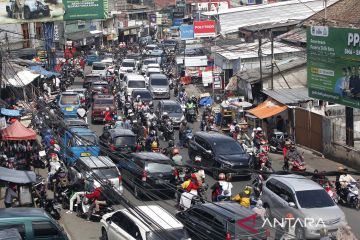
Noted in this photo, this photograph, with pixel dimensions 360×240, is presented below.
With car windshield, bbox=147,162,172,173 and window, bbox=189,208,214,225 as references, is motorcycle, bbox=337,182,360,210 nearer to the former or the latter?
car windshield, bbox=147,162,172,173

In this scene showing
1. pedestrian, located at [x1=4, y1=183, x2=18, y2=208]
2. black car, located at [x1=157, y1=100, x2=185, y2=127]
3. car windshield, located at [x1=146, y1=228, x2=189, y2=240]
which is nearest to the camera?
car windshield, located at [x1=146, y1=228, x2=189, y2=240]

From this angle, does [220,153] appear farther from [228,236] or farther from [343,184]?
[228,236]

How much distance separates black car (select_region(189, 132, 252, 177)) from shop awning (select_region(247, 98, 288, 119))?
6.00 metres

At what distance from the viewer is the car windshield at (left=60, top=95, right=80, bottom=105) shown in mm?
37416

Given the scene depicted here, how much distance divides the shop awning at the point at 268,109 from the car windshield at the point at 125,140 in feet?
23.8

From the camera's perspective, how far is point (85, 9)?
5431 centimetres

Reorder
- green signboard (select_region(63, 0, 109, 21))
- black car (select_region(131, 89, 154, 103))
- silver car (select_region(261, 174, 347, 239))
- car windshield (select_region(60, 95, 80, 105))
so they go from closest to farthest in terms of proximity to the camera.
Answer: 1. silver car (select_region(261, 174, 347, 239))
2. car windshield (select_region(60, 95, 80, 105))
3. black car (select_region(131, 89, 154, 103))
4. green signboard (select_region(63, 0, 109, 21))

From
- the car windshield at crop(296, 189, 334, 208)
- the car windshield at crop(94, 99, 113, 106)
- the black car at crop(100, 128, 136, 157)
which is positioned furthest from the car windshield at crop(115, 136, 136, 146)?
the car windshield at crop(94, 99, 113, 106)

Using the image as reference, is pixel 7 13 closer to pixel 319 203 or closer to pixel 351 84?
pixel 351 84

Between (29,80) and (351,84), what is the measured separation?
17.2 meters

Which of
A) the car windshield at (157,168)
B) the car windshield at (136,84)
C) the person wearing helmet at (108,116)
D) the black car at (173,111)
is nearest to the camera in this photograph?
the car windshield at (157,168)

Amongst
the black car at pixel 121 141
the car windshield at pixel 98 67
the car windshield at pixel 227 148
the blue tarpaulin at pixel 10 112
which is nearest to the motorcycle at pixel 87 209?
the car windshield at pixel 227 148

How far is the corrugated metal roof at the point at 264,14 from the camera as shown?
211 ft

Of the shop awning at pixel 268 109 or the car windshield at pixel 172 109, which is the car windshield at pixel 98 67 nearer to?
the car windshield at pixel 172 109
